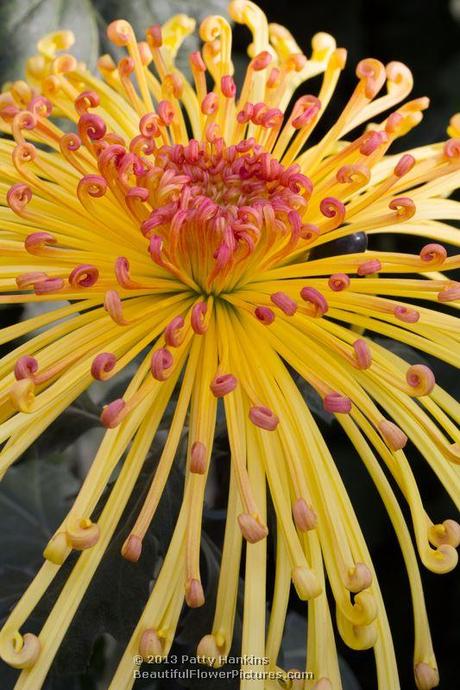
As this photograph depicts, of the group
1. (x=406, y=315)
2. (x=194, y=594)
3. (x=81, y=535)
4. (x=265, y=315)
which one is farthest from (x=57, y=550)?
(x=406, y=315)

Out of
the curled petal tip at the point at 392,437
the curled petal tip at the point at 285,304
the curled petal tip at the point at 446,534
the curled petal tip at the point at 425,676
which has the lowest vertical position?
the curled petal tip at the point at 425,676

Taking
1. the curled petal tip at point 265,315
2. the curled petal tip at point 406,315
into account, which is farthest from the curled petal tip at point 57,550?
the curled petal tip at point 406,315

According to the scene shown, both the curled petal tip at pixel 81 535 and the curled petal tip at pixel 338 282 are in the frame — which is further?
the curled petal tip at pixel 338 282

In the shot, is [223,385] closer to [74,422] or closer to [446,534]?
[446,534]

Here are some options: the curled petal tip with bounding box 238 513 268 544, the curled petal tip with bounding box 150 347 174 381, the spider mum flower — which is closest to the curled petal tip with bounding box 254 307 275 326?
the spider mum flower

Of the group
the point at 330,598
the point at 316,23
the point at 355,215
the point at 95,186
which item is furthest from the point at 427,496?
the point at 316,23

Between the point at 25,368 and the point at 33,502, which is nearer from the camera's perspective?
the point at 25,368

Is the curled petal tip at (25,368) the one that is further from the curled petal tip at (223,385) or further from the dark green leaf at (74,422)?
the dark green leaf at (74,422)

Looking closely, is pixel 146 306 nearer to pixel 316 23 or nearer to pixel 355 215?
pixel 355 215

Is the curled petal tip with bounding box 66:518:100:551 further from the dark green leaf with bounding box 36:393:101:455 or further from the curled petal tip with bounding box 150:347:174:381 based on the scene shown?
the dark green leaf with bounding box 36:393:101:455
